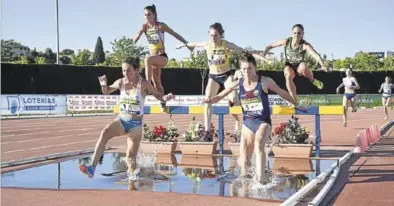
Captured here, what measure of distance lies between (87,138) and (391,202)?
12127 mm

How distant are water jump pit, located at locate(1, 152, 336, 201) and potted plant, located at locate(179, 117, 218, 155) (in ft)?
1.23

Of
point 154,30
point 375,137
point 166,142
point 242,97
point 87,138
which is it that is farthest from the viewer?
point 87,138

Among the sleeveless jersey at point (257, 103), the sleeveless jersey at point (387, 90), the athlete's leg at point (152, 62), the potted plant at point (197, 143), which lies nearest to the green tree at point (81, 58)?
the sleeveless jersey at point (387, 90)

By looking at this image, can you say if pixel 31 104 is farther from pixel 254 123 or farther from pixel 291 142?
pixel 254 123

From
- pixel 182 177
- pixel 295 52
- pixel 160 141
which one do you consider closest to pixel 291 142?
pixel 295 52

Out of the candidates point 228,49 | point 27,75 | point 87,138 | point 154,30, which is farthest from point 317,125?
point 27,75

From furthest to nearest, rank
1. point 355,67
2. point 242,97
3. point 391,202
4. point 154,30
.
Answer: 1. point 355,67
2. point 154,30
3. point 242,97
4. point 391,202

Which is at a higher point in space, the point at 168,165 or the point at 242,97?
the point at 242,97

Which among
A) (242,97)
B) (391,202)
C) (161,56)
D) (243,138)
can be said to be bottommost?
(391,202)

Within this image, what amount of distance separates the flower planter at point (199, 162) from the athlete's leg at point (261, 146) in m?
2.47

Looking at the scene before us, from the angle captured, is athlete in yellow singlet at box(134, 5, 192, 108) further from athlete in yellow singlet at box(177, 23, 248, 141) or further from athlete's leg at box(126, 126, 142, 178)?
athlete's leg at box(126, 126, 142, 178)

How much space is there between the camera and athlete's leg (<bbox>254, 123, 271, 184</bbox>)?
7.39 metres

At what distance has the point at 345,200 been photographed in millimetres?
6996

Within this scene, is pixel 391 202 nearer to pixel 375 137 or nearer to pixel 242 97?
pixel 242 97
